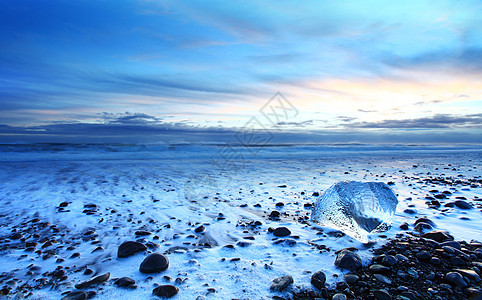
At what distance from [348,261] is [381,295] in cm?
43

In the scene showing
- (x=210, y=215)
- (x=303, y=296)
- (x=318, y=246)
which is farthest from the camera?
(x=210, y=215)

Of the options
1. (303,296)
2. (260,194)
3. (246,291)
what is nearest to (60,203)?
(260,194)

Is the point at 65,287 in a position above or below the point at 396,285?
below

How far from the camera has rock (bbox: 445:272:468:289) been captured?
6.55ft

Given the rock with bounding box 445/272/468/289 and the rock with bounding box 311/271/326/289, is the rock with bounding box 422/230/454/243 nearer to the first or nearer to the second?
the rock with bounding box 445/272/468/289

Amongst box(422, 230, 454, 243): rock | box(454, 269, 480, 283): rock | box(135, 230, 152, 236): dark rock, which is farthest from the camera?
box(135, 230, 152, 236): dark rock

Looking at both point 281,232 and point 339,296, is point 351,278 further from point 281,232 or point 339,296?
point 281,232

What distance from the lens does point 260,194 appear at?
5648 mm

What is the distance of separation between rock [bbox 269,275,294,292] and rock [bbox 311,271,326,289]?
0.18 meters

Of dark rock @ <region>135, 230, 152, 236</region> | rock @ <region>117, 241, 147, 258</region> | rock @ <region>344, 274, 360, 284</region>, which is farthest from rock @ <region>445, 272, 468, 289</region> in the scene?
dark rock @ <region>135, 230, 152, 236</region>

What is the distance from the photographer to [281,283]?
2.10 meters

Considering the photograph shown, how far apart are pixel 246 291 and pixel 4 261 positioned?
250 centimetres

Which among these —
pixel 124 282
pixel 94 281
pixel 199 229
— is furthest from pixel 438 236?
pixel 94 281

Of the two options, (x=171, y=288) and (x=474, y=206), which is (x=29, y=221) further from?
(x=474, y=206)
